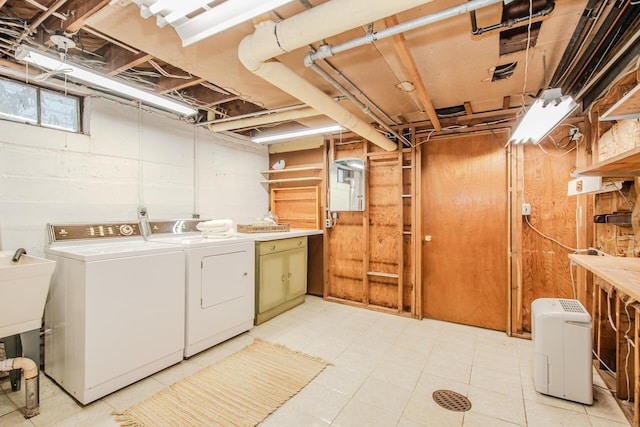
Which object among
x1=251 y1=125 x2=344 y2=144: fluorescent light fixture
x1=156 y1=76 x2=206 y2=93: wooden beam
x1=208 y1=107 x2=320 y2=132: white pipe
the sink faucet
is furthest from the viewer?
x1=251 y1=125 x2=344 y2=144: fluorescent light fixture

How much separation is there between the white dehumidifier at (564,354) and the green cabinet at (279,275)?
267cm

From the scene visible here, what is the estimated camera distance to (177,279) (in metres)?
2.58

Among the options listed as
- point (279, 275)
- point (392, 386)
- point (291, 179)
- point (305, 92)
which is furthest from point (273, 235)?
point (392, 386)

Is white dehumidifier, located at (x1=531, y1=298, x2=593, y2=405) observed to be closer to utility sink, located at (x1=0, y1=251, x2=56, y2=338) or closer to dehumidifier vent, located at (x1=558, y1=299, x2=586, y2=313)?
dehumidifier vent, located at (x1=558, y1=299, x2=586, y2=313)

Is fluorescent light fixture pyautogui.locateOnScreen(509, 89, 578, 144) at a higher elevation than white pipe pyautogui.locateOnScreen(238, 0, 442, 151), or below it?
below

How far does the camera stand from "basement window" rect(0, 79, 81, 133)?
8.17 ft

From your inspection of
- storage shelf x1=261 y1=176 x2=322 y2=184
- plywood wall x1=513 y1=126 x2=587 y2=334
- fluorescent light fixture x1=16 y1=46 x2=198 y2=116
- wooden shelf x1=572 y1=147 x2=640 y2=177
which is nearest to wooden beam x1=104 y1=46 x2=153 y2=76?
fluorescent light fixture x1=16 y1=46 x2=198 y2=116

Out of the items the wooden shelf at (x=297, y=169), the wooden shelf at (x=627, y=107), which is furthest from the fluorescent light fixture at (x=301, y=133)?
the wooden shelf at (x=627, y=107)

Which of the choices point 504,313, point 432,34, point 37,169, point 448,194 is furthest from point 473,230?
point 37,169

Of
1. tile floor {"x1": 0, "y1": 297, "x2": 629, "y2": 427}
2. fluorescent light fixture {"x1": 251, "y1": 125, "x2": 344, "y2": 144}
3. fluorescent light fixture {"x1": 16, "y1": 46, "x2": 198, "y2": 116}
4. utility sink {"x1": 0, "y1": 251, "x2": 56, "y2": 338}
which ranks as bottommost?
tile floor {"x1": 0, "y1": 297, "x2": 629, "y2": 427}

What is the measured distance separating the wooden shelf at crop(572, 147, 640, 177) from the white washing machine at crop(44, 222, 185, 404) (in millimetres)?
3063

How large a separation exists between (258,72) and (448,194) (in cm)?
271

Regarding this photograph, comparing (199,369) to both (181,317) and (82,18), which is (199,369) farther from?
(82,18)

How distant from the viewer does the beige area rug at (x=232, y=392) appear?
195 cm
